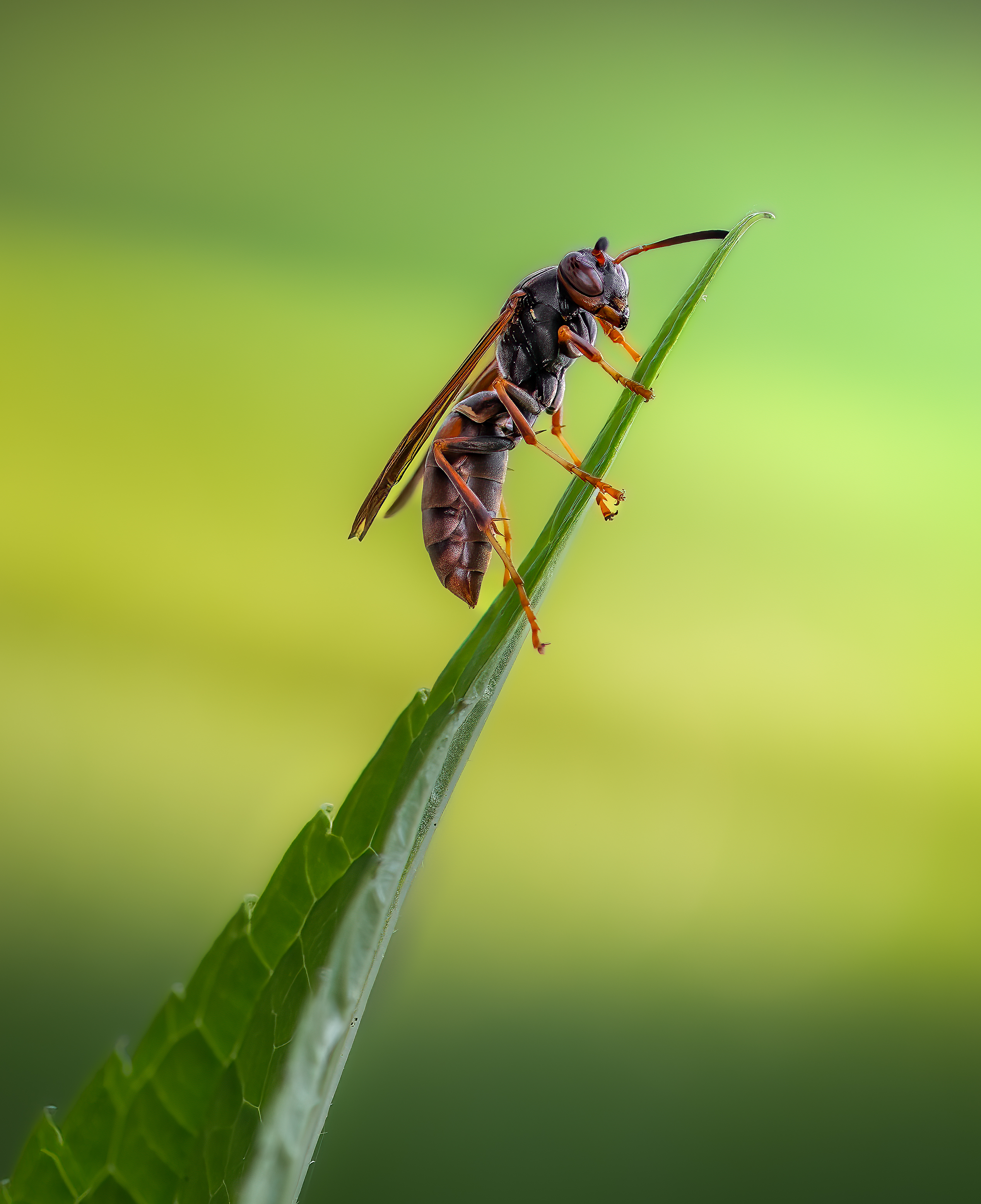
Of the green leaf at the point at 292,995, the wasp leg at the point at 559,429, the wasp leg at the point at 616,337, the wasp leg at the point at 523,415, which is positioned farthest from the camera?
the wasp leg at the point at 559,429

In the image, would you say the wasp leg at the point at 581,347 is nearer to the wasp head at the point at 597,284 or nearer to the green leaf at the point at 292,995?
the wasp head at the point at 597,284

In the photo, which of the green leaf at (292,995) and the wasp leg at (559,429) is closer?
the green leaf at (292,995)

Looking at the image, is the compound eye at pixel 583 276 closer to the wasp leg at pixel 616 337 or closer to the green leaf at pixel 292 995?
the wasp leg at pixel 616 337

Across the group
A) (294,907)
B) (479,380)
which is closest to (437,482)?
(479,380)

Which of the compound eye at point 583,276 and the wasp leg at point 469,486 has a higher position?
the compound eye at point 583,276

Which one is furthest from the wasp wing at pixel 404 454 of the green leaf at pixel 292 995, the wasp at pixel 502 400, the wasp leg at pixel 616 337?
the green leaf at pixel 292 995

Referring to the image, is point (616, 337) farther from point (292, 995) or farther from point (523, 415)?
point (292, 995)

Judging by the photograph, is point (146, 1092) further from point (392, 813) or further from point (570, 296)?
point (570, 296)

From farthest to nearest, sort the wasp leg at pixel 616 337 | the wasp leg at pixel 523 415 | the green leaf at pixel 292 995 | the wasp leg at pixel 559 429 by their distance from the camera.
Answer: the wasp leg at pixel 559 429 → the wasp leg at pixel 616 337 → the wasp leg at pixel 523 415 → the green leaf at pixel 292 995

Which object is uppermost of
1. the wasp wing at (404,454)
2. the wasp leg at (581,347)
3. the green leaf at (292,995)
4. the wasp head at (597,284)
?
the wasp head at (597,284)
